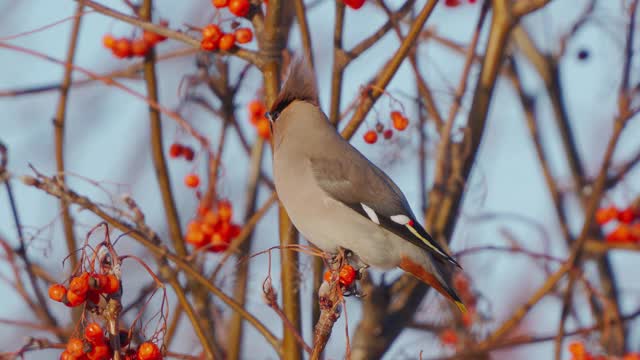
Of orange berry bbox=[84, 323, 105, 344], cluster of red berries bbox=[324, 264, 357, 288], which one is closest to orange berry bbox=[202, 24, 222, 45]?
cluster of red berries bbox=[324, 264, 357, 288]

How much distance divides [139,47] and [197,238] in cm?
60

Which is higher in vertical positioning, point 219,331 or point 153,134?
point 153,134

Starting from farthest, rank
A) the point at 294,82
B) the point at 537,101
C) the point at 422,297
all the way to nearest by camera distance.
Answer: the point at 537,101 → the point at 422,297 → the point at 294,82

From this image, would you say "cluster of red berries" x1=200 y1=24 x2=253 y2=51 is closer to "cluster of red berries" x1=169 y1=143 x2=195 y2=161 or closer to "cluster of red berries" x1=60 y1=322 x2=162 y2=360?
"cluster of red berries" x1=169 y1=143 x2=195 y2=161

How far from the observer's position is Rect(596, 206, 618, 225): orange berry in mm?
3795

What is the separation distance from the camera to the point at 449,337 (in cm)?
382

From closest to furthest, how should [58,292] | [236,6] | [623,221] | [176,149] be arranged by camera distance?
[58,292]
[236,6]
[176,149]
[623,221]

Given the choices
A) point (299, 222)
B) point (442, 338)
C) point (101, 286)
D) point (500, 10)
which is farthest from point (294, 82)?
point (442, 338)

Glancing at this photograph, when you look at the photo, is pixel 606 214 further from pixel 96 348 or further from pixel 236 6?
pixel 96 348

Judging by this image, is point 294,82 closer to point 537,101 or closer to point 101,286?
point 101,286

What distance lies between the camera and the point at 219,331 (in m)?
3.20

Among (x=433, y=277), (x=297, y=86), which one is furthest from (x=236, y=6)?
(x=433, y=277)

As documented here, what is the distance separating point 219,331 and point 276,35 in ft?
3.41

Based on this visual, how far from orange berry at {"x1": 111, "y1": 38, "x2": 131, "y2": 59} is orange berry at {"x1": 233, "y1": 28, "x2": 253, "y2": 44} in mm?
508
